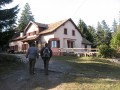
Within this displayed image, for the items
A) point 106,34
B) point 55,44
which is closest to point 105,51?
point 55,44

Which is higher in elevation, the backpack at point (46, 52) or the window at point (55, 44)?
the window at point (55, 44)

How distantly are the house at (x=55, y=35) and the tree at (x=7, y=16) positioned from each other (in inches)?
708

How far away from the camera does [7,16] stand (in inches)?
912

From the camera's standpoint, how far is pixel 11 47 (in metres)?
58.1

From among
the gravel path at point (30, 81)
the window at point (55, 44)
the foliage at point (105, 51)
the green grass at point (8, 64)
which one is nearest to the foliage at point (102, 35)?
the window at point (55, 44)

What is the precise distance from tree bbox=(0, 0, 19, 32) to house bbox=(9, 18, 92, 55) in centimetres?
1799

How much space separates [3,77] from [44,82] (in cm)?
361

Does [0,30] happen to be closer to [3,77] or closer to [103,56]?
[3,77]

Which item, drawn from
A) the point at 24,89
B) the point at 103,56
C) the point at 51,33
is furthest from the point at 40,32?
the point at 24,89

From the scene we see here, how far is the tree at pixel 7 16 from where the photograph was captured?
23067 mm

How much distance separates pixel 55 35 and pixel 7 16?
2251 centimetres

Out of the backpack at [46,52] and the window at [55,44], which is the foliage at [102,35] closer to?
the window at [55,44]

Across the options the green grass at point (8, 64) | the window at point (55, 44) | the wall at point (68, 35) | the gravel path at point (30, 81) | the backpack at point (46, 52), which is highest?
the wall at point (68, 35)

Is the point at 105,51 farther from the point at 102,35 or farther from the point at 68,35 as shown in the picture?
the point at 102,35
